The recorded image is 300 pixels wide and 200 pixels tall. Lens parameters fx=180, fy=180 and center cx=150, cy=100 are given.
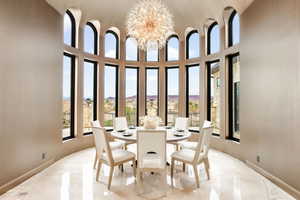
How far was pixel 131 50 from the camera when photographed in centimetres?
629

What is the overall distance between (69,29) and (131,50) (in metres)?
2.10

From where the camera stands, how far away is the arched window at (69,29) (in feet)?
15.4

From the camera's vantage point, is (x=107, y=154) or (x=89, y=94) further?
(x=89, y=94)

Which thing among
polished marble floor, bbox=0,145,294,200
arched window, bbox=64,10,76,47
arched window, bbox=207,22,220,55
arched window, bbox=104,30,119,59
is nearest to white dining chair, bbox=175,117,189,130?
polished marble floor, bbox=0,145,294,200

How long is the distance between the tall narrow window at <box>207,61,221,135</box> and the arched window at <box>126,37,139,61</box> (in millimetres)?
2491

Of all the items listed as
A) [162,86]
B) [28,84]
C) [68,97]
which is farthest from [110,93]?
[28,84]

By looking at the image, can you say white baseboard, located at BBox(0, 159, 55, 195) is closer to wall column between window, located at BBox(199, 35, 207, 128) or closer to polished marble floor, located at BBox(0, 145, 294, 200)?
polished marble floor, located at BBox(0, 145, 294, 200)

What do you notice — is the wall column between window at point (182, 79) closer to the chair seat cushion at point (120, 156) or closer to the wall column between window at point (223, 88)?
the wall column between window at point (223, 88)

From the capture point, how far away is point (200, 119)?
5.69 metres

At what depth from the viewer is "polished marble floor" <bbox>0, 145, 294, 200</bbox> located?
8.58 feet

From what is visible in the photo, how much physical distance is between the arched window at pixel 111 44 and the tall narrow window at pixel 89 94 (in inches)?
26.3

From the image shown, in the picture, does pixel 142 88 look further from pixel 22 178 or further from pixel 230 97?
pixel 22 178

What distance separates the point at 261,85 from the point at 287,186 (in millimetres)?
1750

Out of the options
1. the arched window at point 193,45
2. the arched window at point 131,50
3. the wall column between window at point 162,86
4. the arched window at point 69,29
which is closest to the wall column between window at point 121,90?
the arched window at point 131,50
